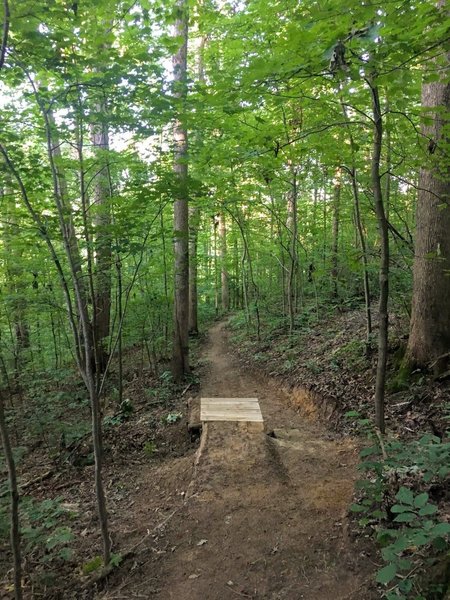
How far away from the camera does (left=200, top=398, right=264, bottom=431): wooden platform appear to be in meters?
5.65

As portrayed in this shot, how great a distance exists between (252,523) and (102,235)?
354 centimetres

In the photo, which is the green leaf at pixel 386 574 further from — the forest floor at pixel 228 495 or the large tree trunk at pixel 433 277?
the large tree trunk at pixel 433 277

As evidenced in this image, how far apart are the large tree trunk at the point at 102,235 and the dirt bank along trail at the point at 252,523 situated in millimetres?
1908

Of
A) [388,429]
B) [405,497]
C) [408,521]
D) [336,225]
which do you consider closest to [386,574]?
[408,521]

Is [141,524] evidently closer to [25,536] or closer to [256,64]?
[25,536]

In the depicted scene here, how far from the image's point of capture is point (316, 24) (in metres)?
2.78

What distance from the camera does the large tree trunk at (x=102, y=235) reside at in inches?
176

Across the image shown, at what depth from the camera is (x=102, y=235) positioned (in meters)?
4.73

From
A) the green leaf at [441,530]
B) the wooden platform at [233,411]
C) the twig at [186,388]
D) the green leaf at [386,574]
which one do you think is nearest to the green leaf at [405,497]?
the green leaf at [441,530]

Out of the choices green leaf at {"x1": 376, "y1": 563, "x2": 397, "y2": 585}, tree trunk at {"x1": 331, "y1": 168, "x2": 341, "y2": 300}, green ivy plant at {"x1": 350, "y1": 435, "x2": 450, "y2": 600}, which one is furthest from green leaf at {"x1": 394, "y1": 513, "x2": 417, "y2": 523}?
tree trunk at {"x1": 331, "y1": 168, "x2": 341, "y2": 300}

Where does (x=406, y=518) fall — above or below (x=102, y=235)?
Result: below

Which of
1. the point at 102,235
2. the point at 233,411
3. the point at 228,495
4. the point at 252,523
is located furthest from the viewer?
the point at 233,411

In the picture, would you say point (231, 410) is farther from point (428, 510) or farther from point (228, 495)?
point (428, 510)

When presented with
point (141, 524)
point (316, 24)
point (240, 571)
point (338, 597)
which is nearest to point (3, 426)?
point (141, 524)
